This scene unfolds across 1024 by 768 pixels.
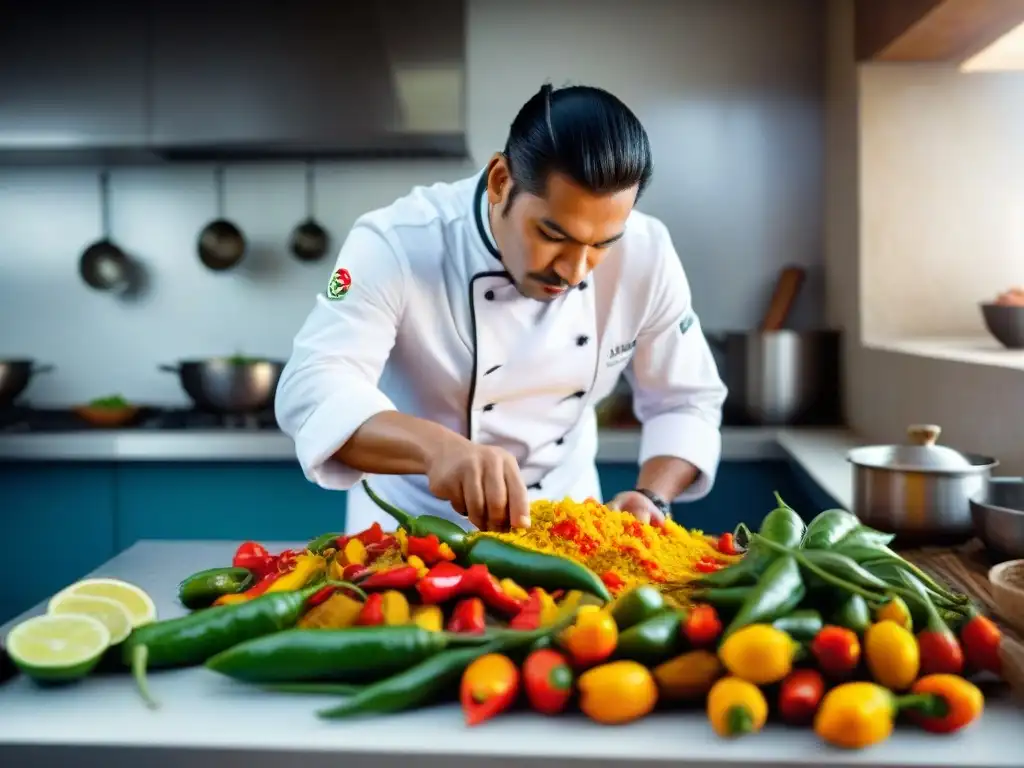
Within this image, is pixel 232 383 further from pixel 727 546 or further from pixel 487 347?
pixel 727 546

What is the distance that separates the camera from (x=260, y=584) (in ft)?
4.18

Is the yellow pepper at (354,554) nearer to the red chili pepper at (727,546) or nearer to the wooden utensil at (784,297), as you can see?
the red chili pepper at (727,546)

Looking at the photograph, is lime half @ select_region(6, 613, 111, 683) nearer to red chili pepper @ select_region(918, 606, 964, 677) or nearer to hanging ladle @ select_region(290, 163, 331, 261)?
red chili pepper @ select_region(918, 606, 964, 677)

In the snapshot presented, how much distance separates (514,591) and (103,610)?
440 mm

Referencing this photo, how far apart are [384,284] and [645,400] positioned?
0.63 metres

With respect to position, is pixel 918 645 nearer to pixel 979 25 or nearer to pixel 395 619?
pixel 395 619

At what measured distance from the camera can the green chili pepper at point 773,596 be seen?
3.32ft

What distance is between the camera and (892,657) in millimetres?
974

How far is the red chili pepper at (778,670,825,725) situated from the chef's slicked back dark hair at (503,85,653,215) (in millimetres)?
723

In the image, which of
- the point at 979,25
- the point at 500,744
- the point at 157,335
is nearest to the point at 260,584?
the point at 500,744

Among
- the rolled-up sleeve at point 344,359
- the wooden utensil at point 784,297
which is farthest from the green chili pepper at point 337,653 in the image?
the wooden utensil at point 784,297

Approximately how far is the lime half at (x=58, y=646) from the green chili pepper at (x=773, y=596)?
0.63 meters

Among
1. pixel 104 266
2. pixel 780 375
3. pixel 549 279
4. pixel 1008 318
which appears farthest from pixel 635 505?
pixel 104 266

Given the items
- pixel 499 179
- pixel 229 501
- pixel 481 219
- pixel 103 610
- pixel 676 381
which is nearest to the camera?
pixel 103 610
